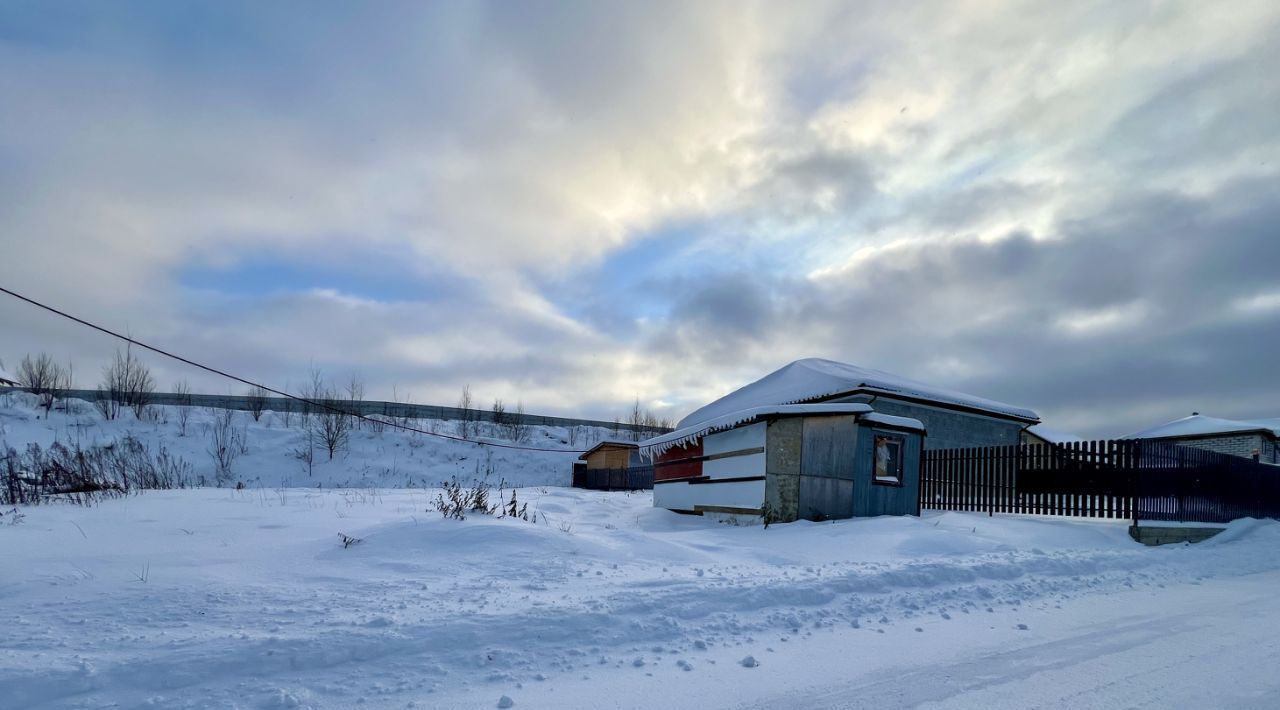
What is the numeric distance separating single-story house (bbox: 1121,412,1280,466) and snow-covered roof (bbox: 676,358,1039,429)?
1639 cm

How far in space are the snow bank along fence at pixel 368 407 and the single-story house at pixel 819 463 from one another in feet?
106

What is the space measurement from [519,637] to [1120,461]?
13.0m

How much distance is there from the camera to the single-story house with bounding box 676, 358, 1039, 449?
60.6 ft

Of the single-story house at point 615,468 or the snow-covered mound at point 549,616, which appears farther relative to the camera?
the single-story house at point 615,468

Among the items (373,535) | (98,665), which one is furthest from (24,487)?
(98,665)

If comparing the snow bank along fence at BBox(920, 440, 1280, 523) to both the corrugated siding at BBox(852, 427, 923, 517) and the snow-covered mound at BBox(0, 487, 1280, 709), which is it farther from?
the snow-covered mound at BBox(0, 487, 1280, 709)

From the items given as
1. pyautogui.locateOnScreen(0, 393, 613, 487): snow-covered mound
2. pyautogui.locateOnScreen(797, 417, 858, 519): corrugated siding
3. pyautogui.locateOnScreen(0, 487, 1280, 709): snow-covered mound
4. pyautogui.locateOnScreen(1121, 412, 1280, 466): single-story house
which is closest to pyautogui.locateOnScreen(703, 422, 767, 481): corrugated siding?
pyautogui.locateOnScreen(797, 417, 858, 519): corrugated siding

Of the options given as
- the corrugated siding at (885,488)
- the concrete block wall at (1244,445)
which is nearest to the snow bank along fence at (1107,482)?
A: the corrugated siding at (885,488)

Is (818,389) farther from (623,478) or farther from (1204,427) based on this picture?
(1204,427)

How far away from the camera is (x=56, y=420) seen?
34.3 meters

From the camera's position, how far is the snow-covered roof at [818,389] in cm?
1845

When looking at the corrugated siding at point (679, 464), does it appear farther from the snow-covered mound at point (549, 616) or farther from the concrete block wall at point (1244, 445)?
the concrete block wall at point (1244, 445)

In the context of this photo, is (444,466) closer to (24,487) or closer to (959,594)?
(24,487)

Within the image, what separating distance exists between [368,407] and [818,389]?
35.7m
